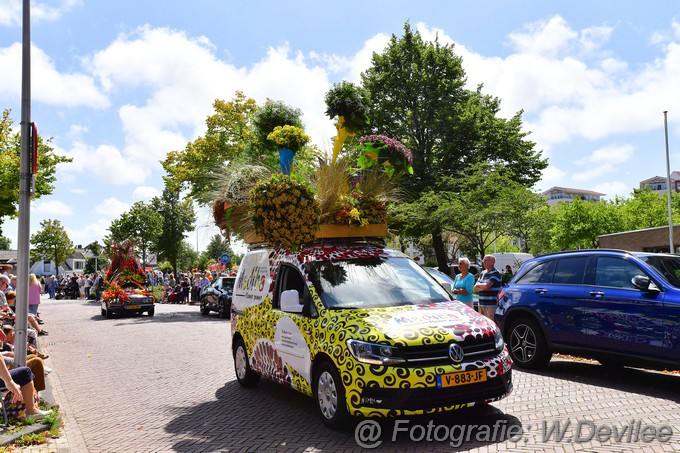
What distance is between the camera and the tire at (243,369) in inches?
315

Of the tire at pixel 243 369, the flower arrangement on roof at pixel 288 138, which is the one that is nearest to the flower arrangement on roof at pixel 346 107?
the flower arrangement on roof at pixel 288 138

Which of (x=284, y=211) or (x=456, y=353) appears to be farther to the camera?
(x=284, y=211)

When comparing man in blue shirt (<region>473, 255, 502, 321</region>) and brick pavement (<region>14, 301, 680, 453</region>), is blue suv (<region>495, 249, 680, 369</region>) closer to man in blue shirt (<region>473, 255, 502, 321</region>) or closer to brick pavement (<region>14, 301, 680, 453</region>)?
brick pavement (<region>14, 301, 680, 453</region>)

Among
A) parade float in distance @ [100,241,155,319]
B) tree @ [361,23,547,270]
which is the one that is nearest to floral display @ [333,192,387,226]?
parade float in distance @ [100,241,155,319]

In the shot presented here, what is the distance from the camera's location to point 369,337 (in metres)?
5.30

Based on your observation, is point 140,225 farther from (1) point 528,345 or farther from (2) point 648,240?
(1) point 528,345

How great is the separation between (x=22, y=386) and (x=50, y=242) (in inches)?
3054

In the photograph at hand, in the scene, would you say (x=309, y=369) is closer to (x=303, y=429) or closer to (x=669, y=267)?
(x=303, y=429)

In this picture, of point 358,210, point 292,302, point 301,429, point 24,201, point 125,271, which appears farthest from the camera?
point 125,271

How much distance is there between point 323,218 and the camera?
7.13 metres

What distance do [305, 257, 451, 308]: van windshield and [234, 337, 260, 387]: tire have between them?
7.23ft

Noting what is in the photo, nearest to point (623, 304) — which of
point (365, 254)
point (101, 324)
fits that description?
point (365, 254)

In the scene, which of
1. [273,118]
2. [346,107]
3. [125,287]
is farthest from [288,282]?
[125,287]

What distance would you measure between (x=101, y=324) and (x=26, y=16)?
15.2m
